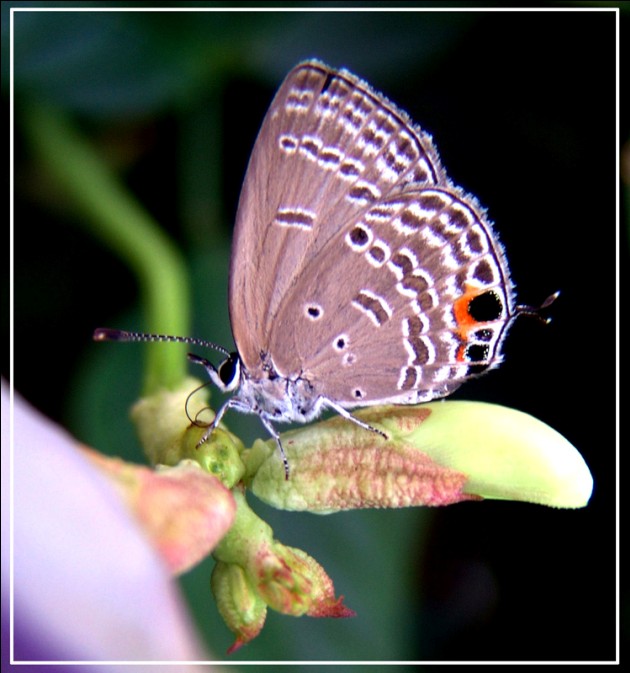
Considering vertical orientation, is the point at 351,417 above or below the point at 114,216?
below

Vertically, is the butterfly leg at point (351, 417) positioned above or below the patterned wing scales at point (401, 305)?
below

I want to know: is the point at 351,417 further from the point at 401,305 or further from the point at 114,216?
the point at 114,216

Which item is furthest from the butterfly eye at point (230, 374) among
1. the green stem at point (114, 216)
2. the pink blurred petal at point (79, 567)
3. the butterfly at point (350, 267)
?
the pink blurred petal at point (79, 567)

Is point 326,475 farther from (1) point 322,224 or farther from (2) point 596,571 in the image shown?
(2) point 596,571

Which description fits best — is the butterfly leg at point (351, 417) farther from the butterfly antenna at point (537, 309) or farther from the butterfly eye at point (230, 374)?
the butterfly antenna at point (537, 309)

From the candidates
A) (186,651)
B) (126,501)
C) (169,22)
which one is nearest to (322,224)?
(126,501)

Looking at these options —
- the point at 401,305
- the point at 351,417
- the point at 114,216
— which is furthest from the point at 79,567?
the point at 114,216
